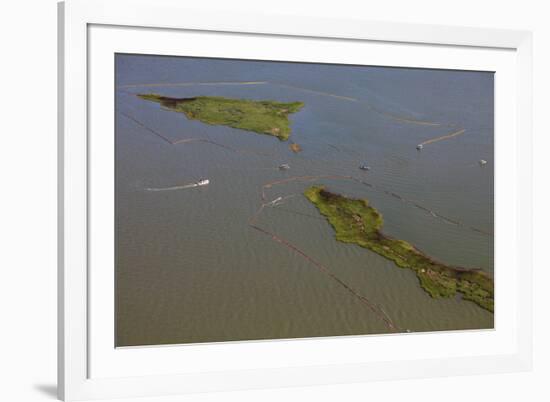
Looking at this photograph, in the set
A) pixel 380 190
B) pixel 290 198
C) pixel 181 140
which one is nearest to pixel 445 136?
pixel 380 190

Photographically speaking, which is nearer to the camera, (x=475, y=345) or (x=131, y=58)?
(x=131, y=58)

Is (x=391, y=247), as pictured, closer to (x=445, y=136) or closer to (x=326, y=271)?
(x=326, y=271)

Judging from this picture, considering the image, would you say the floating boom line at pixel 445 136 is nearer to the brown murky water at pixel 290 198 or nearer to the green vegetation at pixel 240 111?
the brown murky water at pixel 290 198

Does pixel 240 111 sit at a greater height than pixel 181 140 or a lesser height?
greater

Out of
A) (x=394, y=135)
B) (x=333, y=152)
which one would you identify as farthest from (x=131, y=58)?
(x=394, y=135)

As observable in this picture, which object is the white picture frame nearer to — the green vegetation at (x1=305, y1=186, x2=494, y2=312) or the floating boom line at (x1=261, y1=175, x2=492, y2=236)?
the green vegetation at (x1=305, y1=186, x2=494, y2=312)

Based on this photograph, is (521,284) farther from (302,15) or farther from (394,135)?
(302,15)
